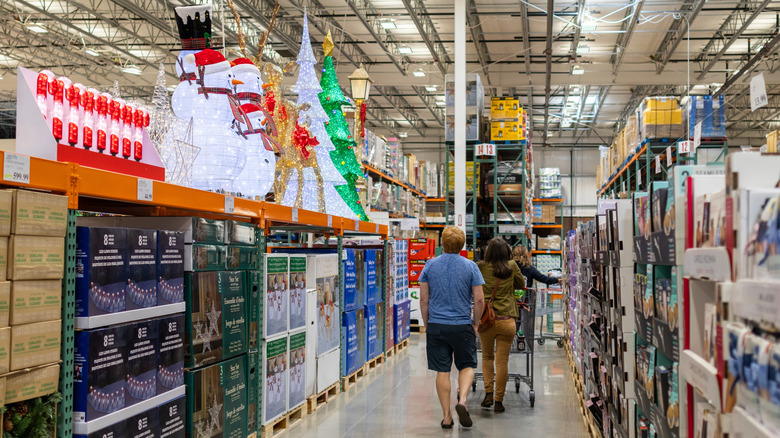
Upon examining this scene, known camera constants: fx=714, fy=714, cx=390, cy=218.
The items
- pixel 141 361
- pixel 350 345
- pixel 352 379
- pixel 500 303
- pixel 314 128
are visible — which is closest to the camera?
pixel 141 361

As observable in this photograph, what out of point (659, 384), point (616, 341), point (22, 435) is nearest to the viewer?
point (22, 435)

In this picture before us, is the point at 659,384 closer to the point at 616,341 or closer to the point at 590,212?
the point at 616,341

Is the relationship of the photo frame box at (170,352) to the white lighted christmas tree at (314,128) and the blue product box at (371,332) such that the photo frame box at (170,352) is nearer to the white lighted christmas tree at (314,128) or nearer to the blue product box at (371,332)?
the white lighted christmas tree at (314,128)

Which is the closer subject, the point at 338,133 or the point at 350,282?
the point at 350,282

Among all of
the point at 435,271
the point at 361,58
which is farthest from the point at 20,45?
the point at 435,271

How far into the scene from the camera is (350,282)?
7465 mm

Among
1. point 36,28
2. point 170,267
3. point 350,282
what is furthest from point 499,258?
point 36,28

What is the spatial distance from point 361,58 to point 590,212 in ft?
49.9

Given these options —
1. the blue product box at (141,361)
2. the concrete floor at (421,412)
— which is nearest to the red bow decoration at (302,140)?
the concrete floor at (421,412)

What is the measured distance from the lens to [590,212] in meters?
30.5

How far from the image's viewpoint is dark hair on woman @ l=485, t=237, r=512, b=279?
6.36 meters

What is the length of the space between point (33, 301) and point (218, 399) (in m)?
1.76

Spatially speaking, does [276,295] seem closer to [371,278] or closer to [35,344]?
[35,344]

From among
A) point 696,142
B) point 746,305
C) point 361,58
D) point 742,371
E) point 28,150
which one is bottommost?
point 742,371
